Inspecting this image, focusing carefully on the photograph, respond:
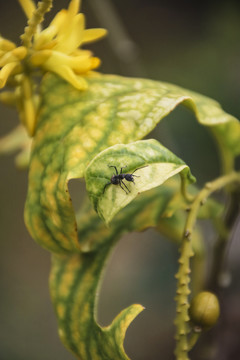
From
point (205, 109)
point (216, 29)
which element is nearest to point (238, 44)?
point (216, 29)

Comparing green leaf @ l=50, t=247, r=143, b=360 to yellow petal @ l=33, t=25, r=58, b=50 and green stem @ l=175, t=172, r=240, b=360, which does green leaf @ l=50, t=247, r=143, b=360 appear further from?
yellow petal @ l=33, t=25, r=58, b=50

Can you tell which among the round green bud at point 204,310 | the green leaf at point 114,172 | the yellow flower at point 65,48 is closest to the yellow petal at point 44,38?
the yellow flower at point 65,48

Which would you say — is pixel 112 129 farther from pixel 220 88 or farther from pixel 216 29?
pixel 216 29

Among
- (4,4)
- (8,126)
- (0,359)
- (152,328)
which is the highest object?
(4,4)

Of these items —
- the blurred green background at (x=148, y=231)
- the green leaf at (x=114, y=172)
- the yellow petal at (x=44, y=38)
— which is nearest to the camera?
the green leaf at (x=114, y=172)

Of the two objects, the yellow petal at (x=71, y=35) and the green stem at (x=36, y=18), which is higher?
the green stem at (x=36, y=18)

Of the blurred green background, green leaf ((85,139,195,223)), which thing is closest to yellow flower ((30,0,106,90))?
green leaf ((85,139,195,223))

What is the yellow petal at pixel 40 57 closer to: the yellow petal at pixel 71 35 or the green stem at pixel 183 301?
the yellow petal at pixel 71 35
